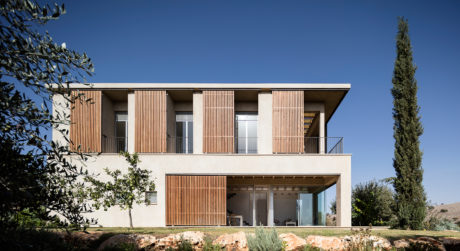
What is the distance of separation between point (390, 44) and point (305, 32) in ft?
16.1

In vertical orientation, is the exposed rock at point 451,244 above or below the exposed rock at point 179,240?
below

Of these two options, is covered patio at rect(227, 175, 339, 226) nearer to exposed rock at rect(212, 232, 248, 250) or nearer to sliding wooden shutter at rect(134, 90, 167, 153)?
sliding wooden shutter at rect(134, 90, 167, 153)

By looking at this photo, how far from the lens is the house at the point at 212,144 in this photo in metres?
16.4

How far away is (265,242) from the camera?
8.40 m

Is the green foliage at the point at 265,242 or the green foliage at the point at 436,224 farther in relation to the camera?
the green foliage at the point at 436,224

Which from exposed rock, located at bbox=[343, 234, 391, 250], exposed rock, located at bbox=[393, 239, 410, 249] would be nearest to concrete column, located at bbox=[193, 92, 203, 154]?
exposed rock, located at bbox=[343, 234, 391, 250]

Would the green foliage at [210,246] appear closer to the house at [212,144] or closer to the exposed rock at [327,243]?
the exposed rock at [327,243]

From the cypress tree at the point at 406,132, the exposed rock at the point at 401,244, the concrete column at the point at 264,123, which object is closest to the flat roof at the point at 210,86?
the concrete column at the point at 264,123

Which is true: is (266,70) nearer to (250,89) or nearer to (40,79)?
(250,89)

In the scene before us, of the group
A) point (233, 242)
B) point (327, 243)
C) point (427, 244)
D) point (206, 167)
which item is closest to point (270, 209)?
point (206, 167)

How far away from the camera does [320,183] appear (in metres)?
18.8

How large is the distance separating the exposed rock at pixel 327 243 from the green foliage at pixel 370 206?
1106 cm

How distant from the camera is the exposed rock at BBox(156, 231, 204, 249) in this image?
9.41 meters

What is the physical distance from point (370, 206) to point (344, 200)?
4.49m
